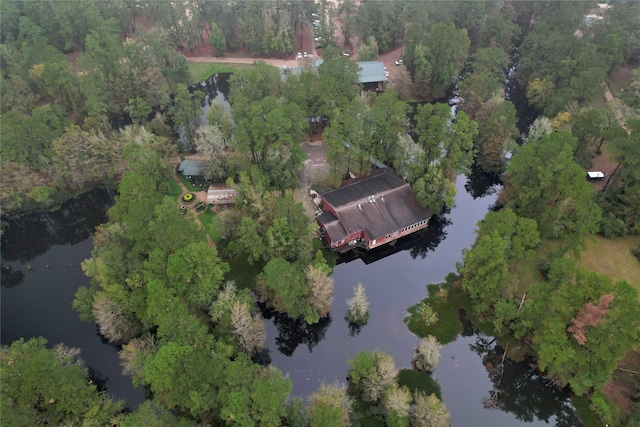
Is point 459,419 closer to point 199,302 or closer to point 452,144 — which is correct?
point 199,302

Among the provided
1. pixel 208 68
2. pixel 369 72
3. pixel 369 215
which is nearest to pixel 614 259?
pixel 369 215

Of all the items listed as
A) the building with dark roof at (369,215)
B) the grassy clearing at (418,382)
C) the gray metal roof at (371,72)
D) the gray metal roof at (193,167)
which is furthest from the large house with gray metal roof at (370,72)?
the grassy clearing at (418,382)

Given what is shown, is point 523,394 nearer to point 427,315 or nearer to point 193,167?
point 427,315

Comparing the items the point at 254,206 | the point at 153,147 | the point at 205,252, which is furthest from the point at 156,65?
the point at 205,252

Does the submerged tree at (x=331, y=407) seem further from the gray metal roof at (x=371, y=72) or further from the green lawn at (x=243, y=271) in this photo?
the gray metal roof at (x=371, y=72)

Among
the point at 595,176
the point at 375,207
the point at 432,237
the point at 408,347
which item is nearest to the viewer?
the point at 408,347
